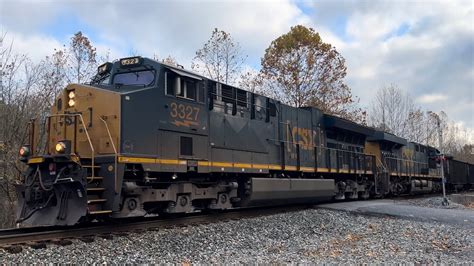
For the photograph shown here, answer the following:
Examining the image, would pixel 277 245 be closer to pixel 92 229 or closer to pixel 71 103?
pixel 92 229

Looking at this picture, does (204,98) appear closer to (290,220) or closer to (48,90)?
(290,220)

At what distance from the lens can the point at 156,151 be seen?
945 cm

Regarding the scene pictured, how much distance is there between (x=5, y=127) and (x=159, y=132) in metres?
10.3

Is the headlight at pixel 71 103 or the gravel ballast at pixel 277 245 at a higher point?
the headlight at pixel 71 103

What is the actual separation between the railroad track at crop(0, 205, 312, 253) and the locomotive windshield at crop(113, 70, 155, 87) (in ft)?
10.2

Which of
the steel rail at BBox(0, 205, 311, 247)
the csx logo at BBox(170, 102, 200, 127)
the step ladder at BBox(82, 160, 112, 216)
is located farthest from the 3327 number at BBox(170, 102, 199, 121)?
the steel rail at BBox(0, 205, 311, 247)

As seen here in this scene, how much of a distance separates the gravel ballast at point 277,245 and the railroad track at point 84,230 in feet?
0.81

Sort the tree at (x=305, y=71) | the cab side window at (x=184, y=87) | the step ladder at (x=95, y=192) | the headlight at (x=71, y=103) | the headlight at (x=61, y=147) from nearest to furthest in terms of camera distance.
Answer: the step ladder at (x=95, y=192), the headlight at (x=61, y=147), the headlight at (x=71, y=103), the cab side window at (x=184, y=87), the tree at (x=305, y=71)

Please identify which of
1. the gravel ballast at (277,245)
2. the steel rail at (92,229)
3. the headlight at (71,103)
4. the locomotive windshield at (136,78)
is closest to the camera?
the gravel ballast at (277,245)

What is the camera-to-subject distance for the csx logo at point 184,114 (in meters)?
9.95

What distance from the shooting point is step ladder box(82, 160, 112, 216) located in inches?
312

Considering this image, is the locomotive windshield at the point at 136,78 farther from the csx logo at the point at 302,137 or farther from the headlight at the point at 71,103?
the csx logo at the point at 302,137

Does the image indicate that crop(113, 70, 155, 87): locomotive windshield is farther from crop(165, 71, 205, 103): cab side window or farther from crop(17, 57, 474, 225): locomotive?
crop(165, 71, 205, 103): cab side window

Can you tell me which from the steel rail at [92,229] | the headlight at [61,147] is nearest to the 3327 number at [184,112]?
the steel rail at [92,229]
